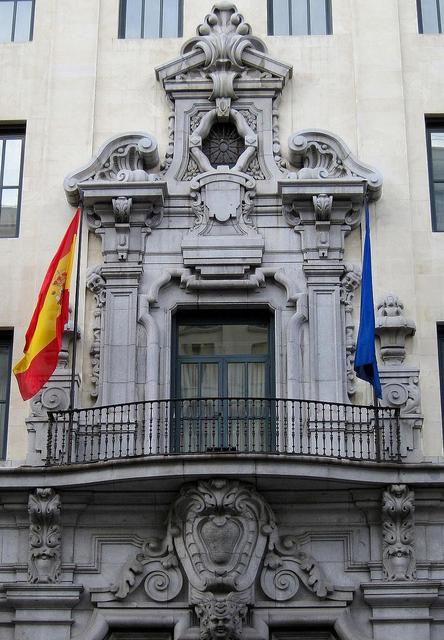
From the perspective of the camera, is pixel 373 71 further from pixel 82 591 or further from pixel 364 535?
pixel 82 591

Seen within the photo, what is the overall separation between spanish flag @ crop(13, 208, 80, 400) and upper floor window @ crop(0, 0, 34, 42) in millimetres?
4778

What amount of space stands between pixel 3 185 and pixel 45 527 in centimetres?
602

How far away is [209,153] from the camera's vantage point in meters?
23.1

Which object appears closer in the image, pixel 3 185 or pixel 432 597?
pixel 432 597

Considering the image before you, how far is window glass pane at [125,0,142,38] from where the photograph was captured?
2419 centimetres

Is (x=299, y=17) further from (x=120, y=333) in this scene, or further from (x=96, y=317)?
(x=120, y=333)

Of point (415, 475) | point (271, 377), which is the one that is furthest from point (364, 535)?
point (271, 377)

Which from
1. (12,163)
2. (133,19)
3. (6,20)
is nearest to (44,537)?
(12,163)

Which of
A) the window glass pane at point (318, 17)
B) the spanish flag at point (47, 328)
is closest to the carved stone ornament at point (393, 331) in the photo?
the spanish flag at point (47, 328)

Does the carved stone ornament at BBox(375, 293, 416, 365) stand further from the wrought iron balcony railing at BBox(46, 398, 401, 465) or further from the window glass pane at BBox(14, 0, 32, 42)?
the window glass pane at BBox(14, 0, 32, 42)

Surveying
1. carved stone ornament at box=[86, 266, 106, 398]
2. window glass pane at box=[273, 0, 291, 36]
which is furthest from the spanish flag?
window glass pane at box=[273, 0, 291, 36]

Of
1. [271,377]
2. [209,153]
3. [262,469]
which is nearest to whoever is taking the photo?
[262,469]

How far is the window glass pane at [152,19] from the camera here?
24172 mm

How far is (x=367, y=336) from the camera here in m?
20.6
